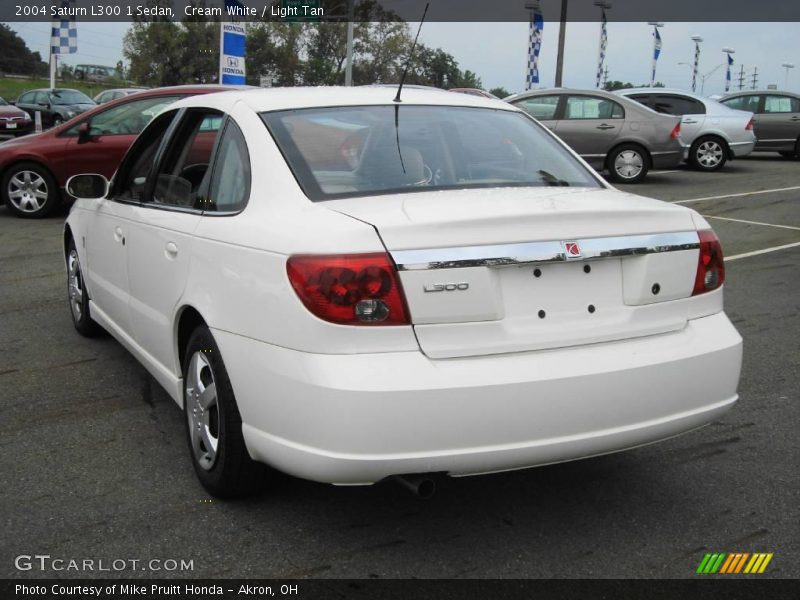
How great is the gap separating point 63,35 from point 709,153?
27355mm

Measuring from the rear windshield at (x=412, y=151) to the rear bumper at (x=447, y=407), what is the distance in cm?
72

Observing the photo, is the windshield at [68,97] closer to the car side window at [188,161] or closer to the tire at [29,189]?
the tire at [29,189]

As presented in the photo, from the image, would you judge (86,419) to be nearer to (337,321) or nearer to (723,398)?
(337,321)

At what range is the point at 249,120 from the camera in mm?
3688

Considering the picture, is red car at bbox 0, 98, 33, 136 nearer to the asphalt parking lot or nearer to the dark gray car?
the dark gray car

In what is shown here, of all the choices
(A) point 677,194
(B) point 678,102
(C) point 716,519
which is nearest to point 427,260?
(C) point 716,519

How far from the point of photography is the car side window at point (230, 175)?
3511mm

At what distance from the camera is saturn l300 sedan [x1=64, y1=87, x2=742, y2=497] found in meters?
2.85

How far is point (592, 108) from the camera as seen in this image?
1675cm

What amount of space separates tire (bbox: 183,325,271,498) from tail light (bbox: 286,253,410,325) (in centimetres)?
62

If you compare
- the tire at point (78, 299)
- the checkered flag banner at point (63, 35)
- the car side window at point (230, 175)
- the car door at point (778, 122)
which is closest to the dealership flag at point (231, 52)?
the tire at point (78, 299)

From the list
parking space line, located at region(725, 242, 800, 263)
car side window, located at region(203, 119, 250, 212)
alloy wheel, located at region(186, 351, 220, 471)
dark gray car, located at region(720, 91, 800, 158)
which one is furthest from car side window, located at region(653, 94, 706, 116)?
alloy wheel, located at region(186, 351, 220, 471)
